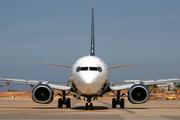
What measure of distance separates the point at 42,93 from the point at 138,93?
742 cm

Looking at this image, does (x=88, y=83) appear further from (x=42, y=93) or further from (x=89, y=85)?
(x=42, y=93)

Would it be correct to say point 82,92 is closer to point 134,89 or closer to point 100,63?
point 100,63

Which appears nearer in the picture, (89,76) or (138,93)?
(89,76)

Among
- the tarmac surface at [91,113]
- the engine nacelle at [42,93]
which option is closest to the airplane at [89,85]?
the engine nacelle at [42,93]

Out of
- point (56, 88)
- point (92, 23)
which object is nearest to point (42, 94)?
point (56, 88)

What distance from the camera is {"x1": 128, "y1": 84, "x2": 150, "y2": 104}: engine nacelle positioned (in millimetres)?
23562

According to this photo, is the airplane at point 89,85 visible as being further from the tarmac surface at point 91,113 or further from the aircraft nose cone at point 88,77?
the tarmac surface at point 91,113

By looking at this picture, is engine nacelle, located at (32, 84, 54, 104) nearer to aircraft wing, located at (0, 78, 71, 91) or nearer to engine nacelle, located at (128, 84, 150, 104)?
aircraft wing, located at (0, 78, 71, 91)

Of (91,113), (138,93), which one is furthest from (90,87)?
(138,93)

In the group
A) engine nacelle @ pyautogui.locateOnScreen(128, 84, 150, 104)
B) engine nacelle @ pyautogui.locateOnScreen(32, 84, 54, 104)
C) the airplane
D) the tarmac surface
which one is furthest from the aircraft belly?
engine nacelle @ pyautogui.locateOnScreen(32, 84, 54, 104)

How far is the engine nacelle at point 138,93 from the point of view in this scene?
77.3 feet

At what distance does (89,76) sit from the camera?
20859mm

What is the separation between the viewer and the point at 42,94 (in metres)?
24.1

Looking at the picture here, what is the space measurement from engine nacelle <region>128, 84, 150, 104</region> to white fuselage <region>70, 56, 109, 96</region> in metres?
2.22
